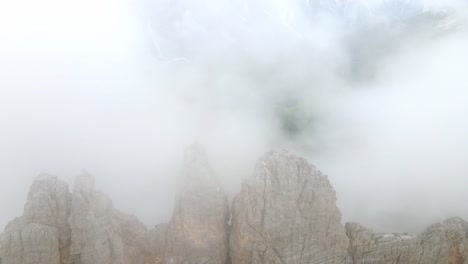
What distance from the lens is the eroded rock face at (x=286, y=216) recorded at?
70125mm

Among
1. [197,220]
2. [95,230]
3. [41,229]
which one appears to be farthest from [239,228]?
[41,229]

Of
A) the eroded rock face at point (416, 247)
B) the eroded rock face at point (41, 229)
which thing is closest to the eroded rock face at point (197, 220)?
the eroded rock face at point (41, 229)

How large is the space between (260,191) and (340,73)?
72349 millimetres

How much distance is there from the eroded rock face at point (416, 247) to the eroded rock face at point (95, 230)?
31085 mm

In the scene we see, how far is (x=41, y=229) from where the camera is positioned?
6500 cm

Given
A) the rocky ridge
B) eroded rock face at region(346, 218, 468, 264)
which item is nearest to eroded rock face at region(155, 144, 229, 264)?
the rocky ridge

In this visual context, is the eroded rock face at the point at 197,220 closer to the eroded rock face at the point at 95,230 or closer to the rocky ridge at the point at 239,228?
the rocky ridge at the point at 239,228

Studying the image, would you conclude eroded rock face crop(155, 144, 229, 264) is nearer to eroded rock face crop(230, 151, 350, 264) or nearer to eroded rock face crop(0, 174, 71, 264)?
eroded rock face crop(230, 151, 350, 264)

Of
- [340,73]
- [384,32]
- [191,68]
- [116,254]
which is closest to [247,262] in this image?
[116,254]

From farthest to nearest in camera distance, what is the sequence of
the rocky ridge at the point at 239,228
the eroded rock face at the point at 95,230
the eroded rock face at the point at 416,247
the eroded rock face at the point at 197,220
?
the eroded rock face at the point at 416,247
the eroded rock face at the point at 197,220
the rocky ridge at the point at 239,228
the eroded rock face at the point at 95,230

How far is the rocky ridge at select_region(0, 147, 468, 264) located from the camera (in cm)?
6794

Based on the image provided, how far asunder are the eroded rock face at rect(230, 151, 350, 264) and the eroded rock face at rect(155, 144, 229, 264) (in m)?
2.87

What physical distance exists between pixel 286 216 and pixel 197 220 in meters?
11.7

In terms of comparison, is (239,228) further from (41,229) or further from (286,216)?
(41,229)
